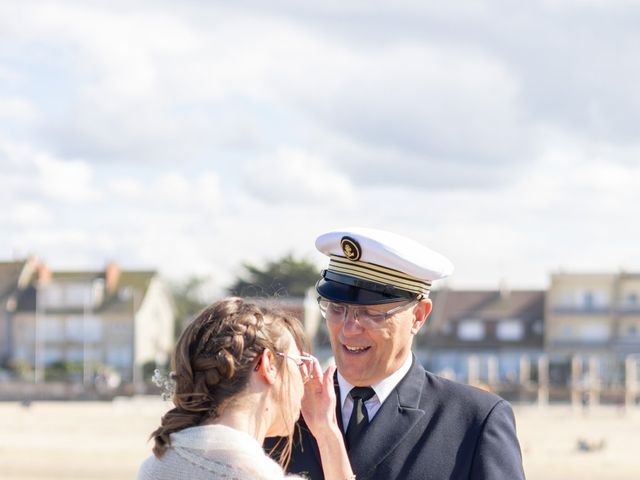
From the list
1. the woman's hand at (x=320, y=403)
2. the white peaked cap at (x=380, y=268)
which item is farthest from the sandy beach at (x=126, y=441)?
the woman's hand at (x=320, y=403)

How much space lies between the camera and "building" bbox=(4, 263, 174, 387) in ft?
274

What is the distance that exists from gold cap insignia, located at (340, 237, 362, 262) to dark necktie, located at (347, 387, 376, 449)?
428mm

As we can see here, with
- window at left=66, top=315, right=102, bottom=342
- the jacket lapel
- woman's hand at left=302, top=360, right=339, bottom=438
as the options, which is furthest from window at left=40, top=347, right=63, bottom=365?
woman's hand at left=302, top=360, right=339, bottom=438

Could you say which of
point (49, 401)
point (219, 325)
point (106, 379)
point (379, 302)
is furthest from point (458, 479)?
point (106, 379)

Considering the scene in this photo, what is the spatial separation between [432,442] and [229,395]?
1.13 metres

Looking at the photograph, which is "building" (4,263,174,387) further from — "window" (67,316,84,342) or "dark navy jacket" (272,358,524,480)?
"dark navy jacket" (272,358,524,480)

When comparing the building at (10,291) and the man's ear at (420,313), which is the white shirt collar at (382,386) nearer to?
the man's ear at (420,313)

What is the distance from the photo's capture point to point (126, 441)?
33.3m

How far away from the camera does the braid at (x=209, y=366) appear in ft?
10.2

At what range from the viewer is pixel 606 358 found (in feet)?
281

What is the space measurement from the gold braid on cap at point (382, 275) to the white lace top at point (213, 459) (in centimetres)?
116

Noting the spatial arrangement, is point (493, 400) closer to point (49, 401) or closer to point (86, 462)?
point (86, 462)

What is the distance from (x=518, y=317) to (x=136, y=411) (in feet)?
131

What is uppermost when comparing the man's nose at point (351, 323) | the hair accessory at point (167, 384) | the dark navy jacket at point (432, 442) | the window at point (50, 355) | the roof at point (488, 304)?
the man's nose at point (351, 323)
